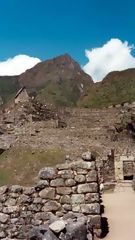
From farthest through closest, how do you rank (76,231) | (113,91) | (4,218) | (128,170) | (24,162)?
(113,91), (128,170), (24,162), (4,218), (76,231)

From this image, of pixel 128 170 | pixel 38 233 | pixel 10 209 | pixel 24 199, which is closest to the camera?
pixel 38 233

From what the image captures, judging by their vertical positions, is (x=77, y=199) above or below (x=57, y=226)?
above

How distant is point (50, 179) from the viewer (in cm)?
1146

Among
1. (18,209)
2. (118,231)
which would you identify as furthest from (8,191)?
(118,231)

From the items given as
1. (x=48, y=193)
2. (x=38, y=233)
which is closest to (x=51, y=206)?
(x=48, y=193)

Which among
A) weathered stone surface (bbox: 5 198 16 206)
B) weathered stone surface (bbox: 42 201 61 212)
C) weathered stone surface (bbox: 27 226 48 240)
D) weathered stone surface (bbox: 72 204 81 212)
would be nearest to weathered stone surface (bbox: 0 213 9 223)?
weathered stone surface (bbox: 5 198 16 206)

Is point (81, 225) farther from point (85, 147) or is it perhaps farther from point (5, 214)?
point (85, 147)

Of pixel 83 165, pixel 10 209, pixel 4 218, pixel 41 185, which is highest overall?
pixel 83 165

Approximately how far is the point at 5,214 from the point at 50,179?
133 centimetres

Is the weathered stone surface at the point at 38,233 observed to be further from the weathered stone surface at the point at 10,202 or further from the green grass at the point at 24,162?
the green grass at the point at 24,162

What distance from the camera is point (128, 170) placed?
32.1 meters

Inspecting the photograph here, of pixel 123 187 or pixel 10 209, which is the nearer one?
pixel 10 209

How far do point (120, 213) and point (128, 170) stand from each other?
51.9ft

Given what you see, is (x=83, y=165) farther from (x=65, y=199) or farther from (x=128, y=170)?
(x=128, y=170)
